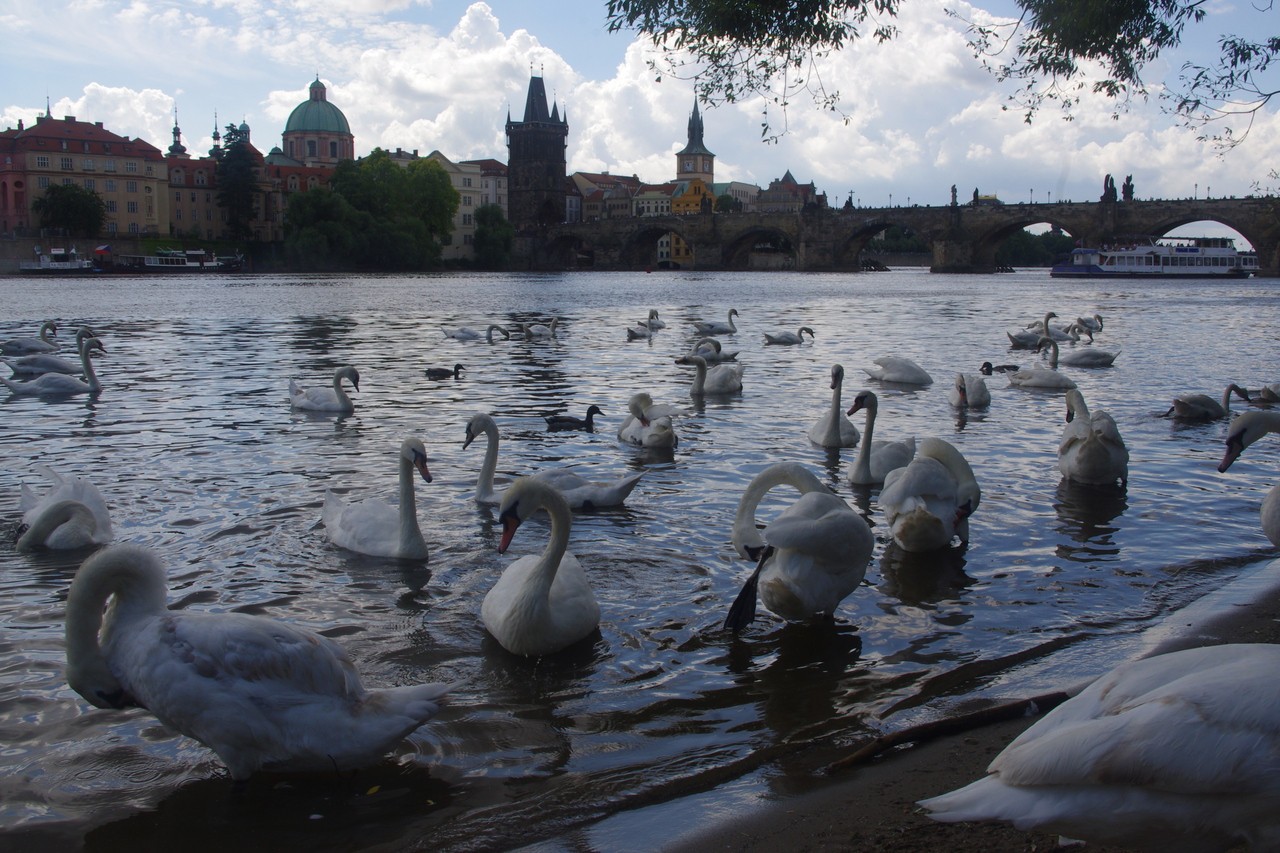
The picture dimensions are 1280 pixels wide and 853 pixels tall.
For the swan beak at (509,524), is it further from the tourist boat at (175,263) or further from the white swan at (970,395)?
the tourist boat at (175,263)

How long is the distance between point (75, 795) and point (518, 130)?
139487 mm

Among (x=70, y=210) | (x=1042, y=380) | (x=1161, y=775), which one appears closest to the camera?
(x=1161, y=775)

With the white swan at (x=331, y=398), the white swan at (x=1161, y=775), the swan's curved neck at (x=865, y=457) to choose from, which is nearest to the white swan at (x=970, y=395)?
the swan's curved neck at (x=865, y=457)

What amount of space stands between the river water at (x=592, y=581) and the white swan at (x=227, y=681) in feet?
0.74

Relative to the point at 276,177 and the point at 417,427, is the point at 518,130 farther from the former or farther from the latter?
the point at 417,427

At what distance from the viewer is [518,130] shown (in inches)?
5389

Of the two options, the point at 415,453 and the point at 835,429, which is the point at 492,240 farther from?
the point at 415,453

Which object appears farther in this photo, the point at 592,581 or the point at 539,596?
the point at 592,581

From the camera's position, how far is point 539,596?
476 centimetres

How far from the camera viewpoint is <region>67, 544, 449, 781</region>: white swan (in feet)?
11.4

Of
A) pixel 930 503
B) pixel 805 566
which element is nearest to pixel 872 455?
pixel 930 503

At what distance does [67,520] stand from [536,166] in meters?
132

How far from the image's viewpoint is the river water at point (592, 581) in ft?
11.9

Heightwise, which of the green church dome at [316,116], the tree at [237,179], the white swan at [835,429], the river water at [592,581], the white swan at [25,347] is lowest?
the river water at [592,581]
